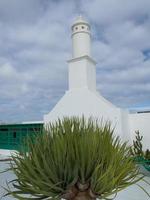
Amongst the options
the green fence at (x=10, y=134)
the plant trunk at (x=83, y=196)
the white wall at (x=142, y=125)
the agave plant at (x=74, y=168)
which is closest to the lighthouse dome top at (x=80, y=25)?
the white wall at (x=142, y=125)

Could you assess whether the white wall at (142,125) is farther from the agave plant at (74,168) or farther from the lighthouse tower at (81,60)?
the agave plant at (74,168)

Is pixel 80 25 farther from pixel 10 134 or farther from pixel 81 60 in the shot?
pixel 10 134

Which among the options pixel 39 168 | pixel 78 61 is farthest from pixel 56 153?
pixel 78 61

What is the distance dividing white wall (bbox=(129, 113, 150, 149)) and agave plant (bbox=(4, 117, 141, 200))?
10.3m

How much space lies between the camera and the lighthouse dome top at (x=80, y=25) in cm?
1573

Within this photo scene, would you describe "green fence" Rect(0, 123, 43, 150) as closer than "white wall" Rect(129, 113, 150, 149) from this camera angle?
No

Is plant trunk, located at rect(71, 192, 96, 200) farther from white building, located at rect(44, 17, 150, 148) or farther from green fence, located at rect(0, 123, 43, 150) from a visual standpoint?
green fence, located at rect(0, 123, 43, 150)

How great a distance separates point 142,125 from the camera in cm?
1362

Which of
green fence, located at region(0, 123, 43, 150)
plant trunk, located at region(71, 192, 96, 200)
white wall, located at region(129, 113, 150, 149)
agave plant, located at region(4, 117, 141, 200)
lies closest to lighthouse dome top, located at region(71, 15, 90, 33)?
white wall, located at region(129, 113, 150, 149)

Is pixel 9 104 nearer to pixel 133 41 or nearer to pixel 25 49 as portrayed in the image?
pixel 25 49

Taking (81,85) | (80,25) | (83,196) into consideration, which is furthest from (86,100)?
(83,196)

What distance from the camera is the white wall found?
13.4 m

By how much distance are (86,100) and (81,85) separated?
112 centimetres

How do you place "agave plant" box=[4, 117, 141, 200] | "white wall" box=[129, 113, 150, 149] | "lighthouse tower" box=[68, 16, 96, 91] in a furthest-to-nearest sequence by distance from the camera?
"lighthouse tower" box=[68, 16, 96, 91], "white wall" box=[129, 113, 150, 149], "agave plant" box=[4, 117, 141, 200]
